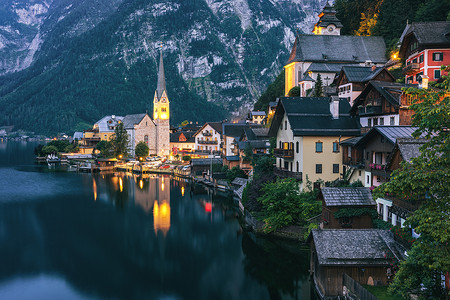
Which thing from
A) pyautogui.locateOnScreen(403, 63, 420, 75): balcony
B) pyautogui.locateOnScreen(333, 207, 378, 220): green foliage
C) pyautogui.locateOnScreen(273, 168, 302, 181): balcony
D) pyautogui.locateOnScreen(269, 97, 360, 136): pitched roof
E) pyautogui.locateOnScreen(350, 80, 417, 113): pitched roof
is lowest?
pyautogui.locateOnScreen(333, 207, 378, 220): green foliage

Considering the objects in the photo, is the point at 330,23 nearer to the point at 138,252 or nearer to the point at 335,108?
the point at 335,108

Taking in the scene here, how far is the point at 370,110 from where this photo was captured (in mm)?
32969

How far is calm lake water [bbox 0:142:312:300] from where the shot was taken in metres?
24.8

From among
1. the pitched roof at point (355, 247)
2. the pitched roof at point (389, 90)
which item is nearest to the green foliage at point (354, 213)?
the pitched roof at point (355, 247)

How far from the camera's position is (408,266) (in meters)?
13.1

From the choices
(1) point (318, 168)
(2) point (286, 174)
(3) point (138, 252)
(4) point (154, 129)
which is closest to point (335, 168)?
(1) point (318, 168)

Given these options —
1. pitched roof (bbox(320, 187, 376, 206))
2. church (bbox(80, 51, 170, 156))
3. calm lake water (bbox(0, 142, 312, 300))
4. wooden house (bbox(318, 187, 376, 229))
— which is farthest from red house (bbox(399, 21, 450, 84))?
church (bbox(80, 51, 170, 156))

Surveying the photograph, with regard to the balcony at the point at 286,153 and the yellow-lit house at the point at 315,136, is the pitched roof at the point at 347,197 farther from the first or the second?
the balcony at the point at 286,153

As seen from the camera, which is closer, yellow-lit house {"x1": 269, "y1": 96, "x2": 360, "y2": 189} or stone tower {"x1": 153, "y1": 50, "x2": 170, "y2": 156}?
yellow-lit house {"x1": 269, "y1": 96, "x2": 360, "y2": 189}

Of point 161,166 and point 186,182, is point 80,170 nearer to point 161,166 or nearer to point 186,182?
point 161,166

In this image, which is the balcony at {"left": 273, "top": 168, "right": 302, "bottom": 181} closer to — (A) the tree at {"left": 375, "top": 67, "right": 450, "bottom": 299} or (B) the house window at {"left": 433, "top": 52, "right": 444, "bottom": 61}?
(B) the house window at {"left": 433, "top": 52, "right": 444, "bottom": 61}

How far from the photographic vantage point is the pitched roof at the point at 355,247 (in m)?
19.6

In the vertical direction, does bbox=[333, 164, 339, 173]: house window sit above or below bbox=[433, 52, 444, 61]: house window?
below

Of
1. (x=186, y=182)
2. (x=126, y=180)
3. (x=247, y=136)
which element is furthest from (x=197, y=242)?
(x=126, y=180)
